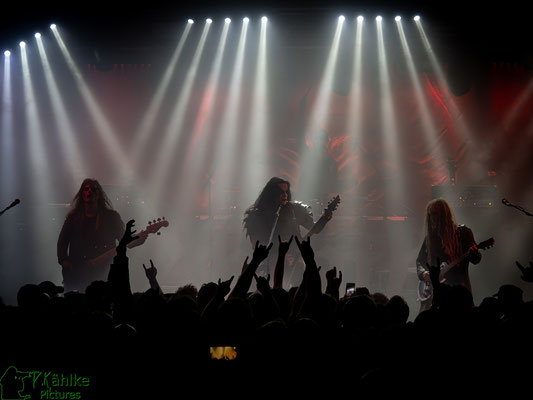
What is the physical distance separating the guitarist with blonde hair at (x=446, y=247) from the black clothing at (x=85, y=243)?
3695 millimetres

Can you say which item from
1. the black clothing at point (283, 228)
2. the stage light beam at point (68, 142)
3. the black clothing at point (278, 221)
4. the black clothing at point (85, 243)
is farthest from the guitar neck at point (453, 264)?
the stage light beam at point (68, 142)

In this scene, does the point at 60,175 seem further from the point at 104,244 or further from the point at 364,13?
the point at 364,13

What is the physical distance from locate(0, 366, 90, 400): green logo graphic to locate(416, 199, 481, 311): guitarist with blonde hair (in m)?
3.88

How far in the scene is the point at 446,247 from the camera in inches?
190

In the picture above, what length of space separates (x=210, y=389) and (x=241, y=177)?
8.20 metres

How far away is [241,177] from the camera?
32.1 ft

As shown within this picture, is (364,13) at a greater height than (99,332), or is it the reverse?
(364,13)

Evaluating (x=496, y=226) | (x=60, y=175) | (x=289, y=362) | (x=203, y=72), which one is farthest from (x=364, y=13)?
(x=289, y=362)

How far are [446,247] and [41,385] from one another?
13.8ft

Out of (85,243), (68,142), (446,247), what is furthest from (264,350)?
(68,142)

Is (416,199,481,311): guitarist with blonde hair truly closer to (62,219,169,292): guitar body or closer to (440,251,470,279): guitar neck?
(440,251,470,279): guitar neck

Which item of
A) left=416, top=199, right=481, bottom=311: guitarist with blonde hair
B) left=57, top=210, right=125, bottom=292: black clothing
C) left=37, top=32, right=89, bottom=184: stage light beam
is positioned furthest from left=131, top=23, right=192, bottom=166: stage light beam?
left=416, top=199, right=481, bottom=311: guitarist with blonde hair

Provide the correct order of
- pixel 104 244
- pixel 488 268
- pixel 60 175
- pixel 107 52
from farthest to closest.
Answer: pixel 60 175
pixel 107 52
pixel 488 268
pixel 104 244

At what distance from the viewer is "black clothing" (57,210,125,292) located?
545cm
